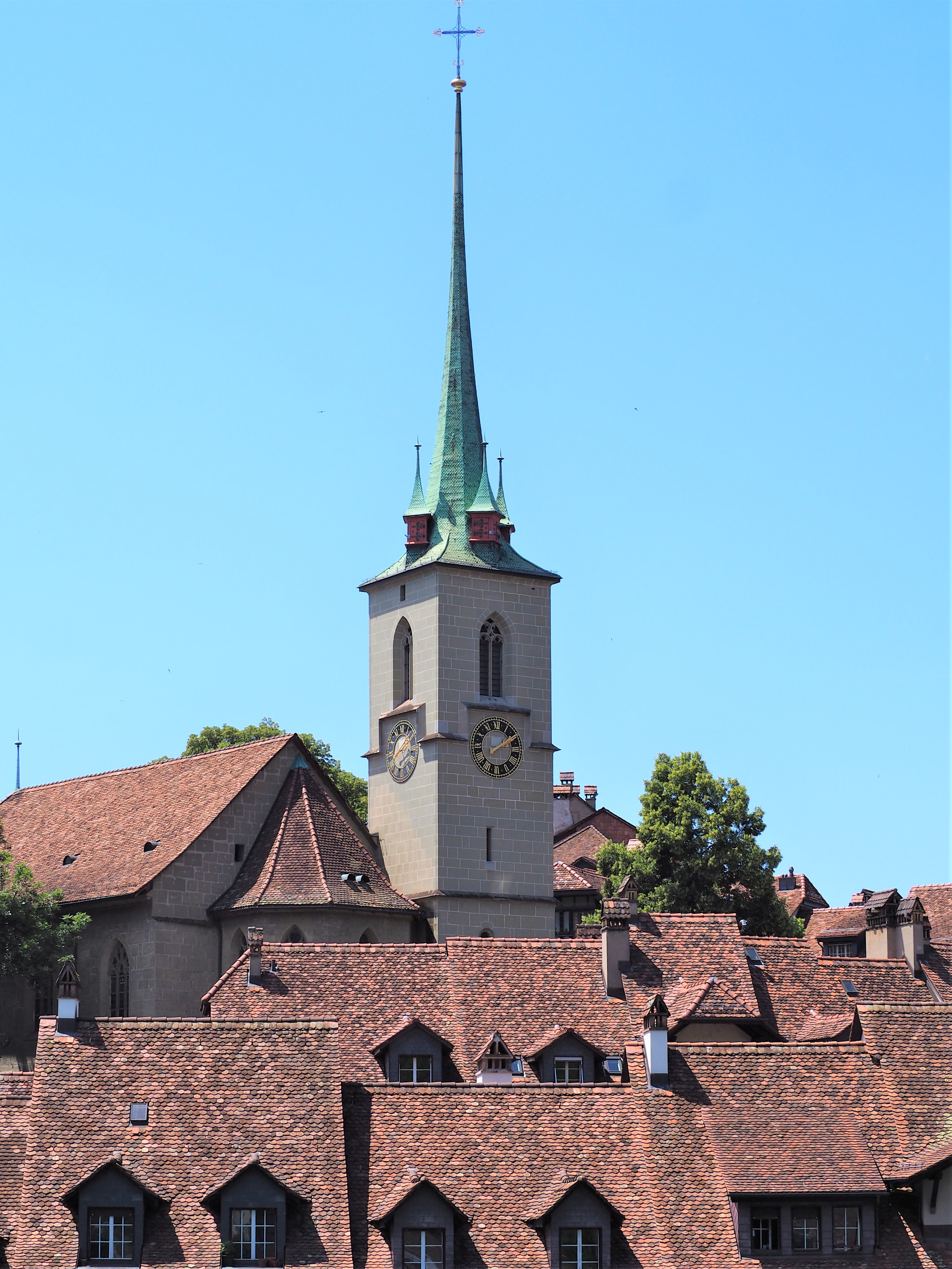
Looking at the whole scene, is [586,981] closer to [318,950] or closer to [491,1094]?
[318,950]

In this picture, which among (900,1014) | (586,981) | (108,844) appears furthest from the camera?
(108,844)

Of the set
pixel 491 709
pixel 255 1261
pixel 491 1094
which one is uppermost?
pixel 491 709

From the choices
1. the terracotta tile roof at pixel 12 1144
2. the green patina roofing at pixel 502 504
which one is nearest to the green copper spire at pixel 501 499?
the green patina roofing at pixel 502 504

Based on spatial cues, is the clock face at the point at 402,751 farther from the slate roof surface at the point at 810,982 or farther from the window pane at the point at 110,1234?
the window pane at the point at 110,1234

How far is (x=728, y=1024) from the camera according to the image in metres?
67.6

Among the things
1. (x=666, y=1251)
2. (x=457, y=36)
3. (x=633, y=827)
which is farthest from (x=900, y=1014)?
(x=633, y=827)

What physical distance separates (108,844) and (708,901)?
22.9 meters

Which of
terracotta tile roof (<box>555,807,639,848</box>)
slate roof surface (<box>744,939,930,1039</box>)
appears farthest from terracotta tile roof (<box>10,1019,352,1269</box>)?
terracotta tile roof (<box>555,807,639,848</box>)

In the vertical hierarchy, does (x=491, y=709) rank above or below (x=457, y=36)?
below

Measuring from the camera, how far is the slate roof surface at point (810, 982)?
69.6 meters

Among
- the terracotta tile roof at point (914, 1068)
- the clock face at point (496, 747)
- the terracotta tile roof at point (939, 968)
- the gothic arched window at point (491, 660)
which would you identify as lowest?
the terracotta tile roof at point (914, 1068)

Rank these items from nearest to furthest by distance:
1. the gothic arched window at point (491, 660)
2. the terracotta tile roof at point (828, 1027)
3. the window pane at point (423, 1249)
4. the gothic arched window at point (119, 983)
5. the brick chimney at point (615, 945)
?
the window pane at point (423, 1249), the brick chimney at point (615, 945), the terracotta tile roof at point (828, 1027), the gothic arched window at point (119, 983), the gothic arched window at point (491, 660)

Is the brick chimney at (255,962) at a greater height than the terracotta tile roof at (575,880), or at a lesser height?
lesser

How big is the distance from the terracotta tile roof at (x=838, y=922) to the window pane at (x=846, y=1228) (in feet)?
207
